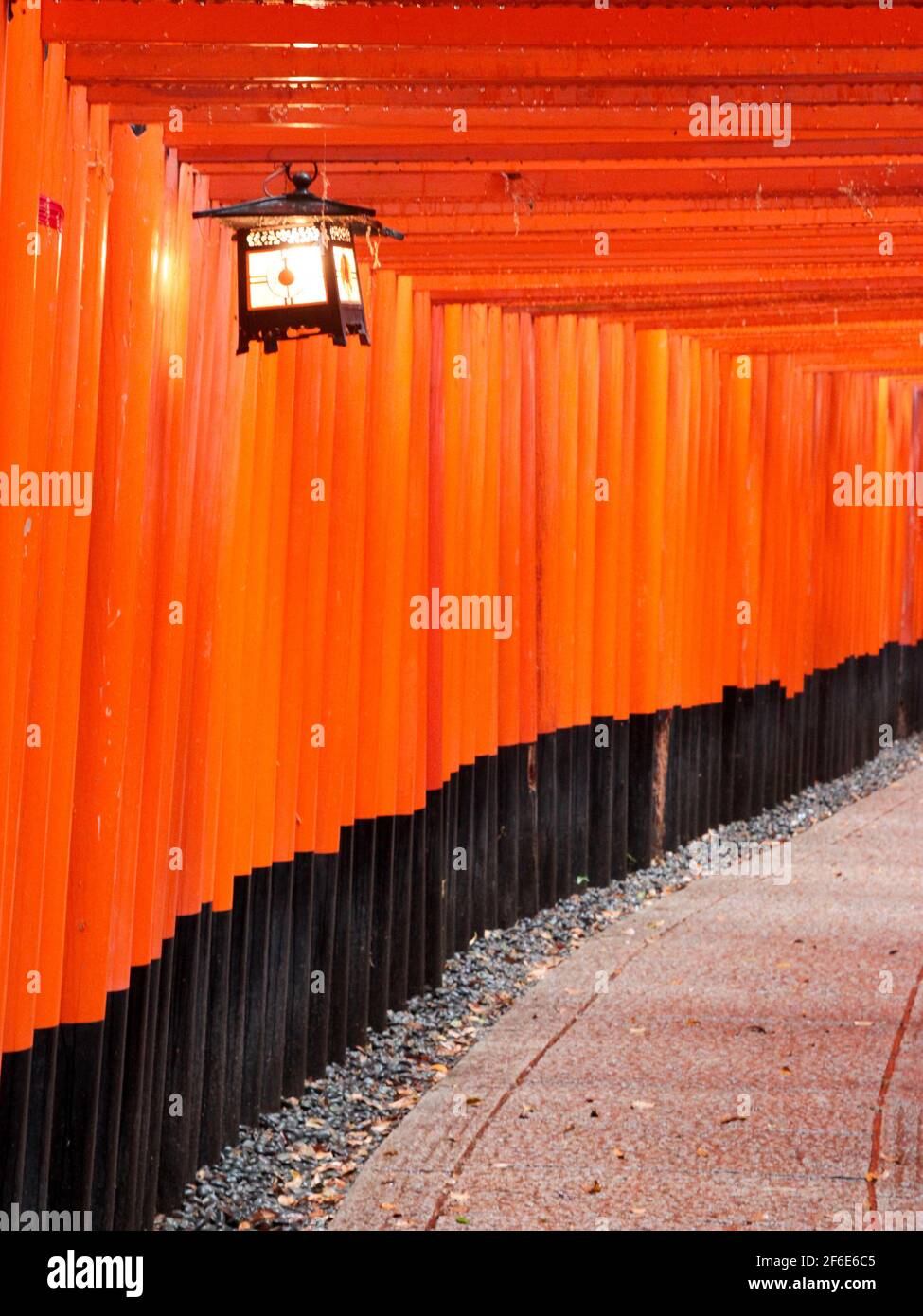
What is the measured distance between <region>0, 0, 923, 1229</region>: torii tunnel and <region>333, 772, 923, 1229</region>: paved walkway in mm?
806

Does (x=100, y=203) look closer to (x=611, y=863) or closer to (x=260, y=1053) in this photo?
(x=260, y=1053)

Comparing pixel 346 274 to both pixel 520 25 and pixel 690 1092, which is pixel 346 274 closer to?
pixel 520 25

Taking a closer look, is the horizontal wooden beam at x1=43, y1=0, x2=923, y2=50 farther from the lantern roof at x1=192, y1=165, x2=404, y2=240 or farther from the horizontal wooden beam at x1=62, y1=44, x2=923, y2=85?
the lantern roof at x1=192, y1=165, x2=404, y2=240

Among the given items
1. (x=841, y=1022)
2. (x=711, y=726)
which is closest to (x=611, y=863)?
(x=711, y=726)

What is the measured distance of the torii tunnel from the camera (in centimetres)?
495

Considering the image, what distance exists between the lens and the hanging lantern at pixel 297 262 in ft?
18.9

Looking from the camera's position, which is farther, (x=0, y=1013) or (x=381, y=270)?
(x=381, y=270)

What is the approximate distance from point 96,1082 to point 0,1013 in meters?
0.78

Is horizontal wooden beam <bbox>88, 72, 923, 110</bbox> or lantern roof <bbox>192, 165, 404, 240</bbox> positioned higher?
horizontal wooden beam <bbox>88, 72, 923, 110</bbox>

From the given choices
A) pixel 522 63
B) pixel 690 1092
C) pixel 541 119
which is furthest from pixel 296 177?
pixel 690 1092

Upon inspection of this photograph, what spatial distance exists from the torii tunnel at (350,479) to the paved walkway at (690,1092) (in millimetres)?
806

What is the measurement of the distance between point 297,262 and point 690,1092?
147 inches

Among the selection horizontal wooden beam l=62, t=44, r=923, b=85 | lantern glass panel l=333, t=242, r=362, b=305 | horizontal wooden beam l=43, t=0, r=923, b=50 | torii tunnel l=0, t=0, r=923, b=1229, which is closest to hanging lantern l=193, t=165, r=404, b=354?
lantern glass panel l=333, t=242, r=362, b=305
